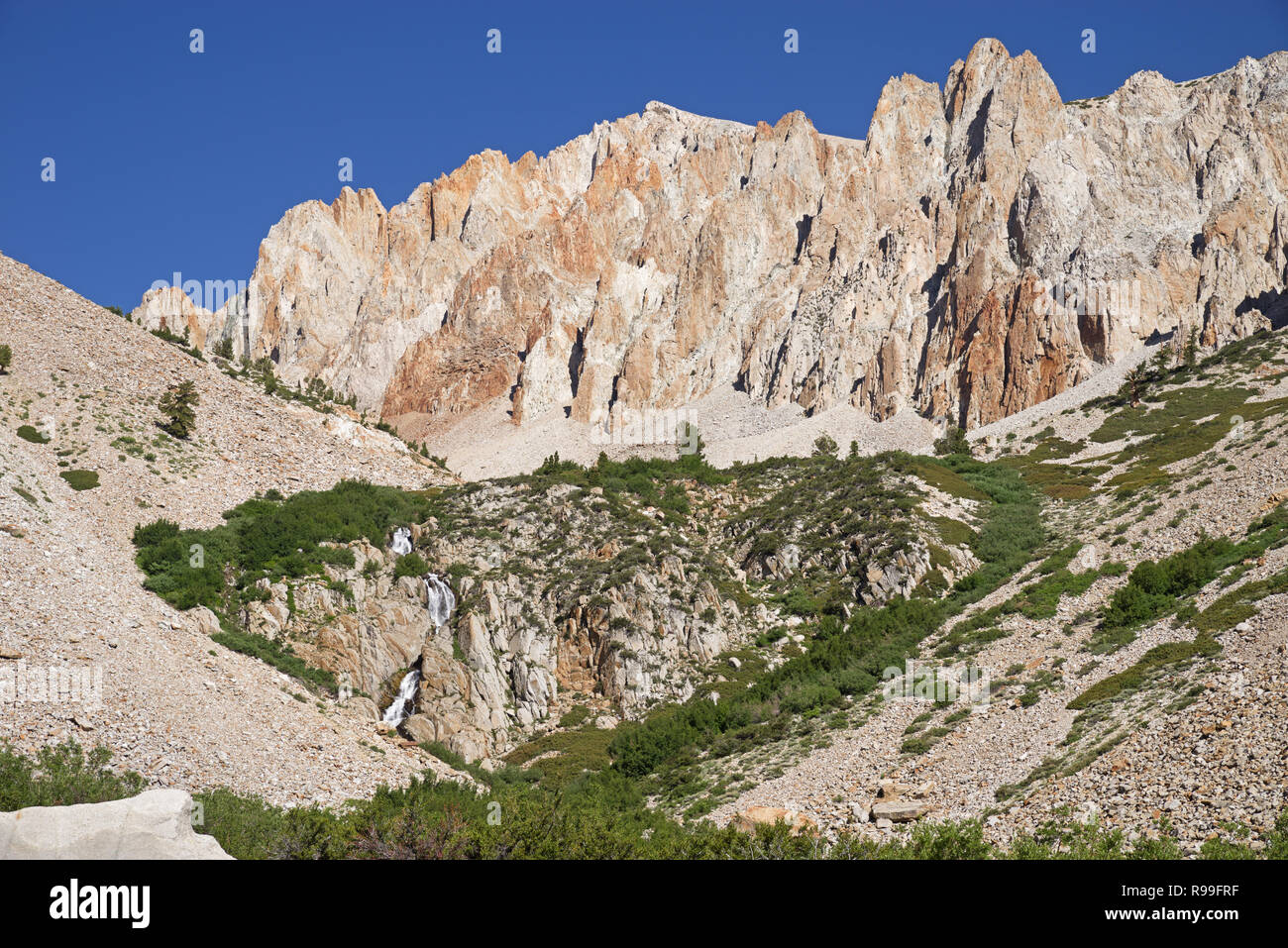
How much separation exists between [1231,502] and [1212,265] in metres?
99.2

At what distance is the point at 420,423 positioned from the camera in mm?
162500

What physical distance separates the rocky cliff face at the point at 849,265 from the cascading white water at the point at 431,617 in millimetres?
93792

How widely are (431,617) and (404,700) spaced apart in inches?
196

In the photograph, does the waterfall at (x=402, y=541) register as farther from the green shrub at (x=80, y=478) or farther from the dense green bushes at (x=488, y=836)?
the dense green bushes at (x=488, y=836)

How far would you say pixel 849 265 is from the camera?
500ft

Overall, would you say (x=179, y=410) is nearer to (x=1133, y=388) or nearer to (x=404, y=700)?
(x=404, y=700)

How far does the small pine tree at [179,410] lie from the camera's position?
50844 millimetres

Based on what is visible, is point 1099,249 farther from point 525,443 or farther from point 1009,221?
point 525,443
